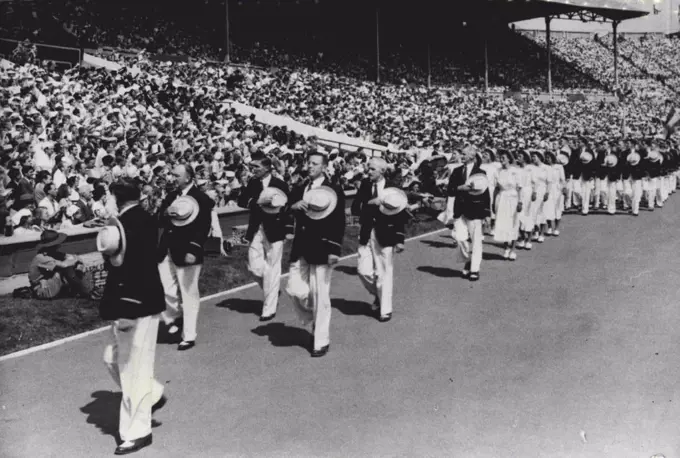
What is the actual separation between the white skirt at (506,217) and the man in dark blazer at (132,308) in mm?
8116

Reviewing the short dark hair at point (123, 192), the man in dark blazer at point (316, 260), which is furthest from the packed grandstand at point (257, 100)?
the short dark hair at point (123, 192)

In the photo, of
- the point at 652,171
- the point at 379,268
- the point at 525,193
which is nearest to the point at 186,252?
the point at 379,268

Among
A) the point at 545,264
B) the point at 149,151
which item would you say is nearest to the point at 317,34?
the point at 149,151

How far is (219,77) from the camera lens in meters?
27.5

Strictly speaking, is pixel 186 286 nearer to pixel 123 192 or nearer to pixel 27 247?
pixel 123 192

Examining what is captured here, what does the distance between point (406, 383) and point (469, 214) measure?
16.3 ft

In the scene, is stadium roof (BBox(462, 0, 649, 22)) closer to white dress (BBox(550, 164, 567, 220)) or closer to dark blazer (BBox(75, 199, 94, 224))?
white dress (BBox(550, 164, 567, 220))

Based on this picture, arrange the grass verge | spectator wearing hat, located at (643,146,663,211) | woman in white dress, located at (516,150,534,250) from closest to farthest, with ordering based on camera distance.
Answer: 1. the grass verge
2. woman in white dress, located at (516,150,534,250)
3. spectator wearing hat, located at (643,146,663,211)

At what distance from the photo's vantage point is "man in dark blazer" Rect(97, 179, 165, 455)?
5016 mm

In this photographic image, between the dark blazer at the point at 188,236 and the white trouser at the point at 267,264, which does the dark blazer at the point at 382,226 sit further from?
the dark blazer at the point at 188,236

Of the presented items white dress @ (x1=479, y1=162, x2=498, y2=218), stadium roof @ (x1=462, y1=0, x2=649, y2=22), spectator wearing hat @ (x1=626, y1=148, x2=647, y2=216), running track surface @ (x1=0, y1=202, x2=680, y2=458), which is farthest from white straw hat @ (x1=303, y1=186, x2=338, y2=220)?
stadium roof @ (x1=462, y1=0, x2=649, y2=22)

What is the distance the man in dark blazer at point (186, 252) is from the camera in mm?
7195

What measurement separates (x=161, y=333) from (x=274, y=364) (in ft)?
5.60

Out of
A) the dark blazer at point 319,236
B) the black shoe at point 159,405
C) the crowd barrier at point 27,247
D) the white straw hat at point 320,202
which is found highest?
the white straw hat at point 320,202
